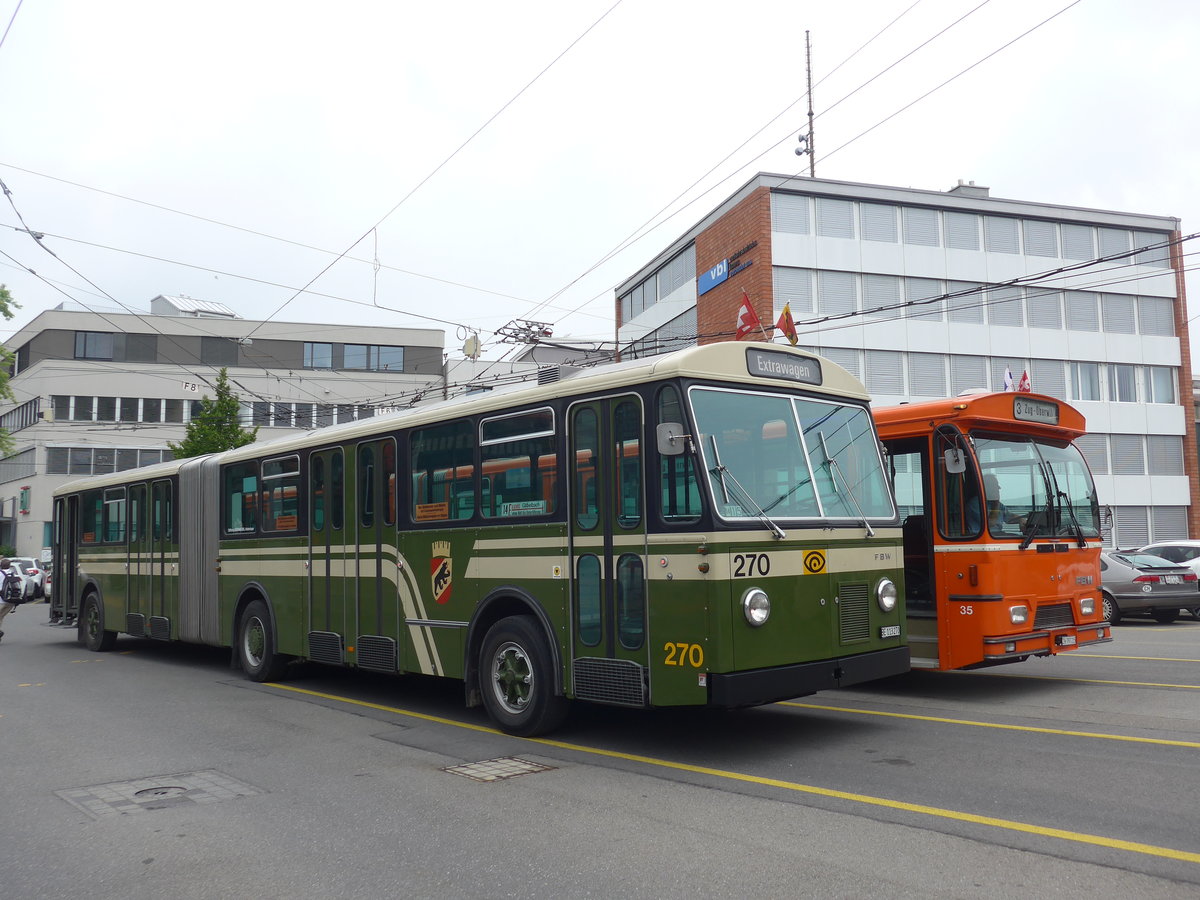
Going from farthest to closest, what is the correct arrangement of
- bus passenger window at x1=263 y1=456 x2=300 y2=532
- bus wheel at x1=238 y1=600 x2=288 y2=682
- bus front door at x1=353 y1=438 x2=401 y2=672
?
1. bus wheel at x1=238 y1=600 x2=288 y2=682
2. bus passenger window at x1=263 y1=456 x2=300 y2=532
3. bus front door at x1=353 y1=438 x2=401 y2=672

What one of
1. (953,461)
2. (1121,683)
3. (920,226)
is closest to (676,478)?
(953,461)

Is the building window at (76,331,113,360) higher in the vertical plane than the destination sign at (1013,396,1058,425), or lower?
higher

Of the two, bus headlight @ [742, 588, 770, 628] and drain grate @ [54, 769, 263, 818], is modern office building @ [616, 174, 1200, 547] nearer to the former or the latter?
bus headlight @ [742, 588, 770, 628]

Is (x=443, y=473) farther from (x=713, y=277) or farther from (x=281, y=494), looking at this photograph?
(x=713, y=277)

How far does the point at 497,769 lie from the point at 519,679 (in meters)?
1.20

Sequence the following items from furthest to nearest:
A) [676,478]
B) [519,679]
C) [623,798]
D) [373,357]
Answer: [373,357] < [519,679] < [676,478] < [623,798]

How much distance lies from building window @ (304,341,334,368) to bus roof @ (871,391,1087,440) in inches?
2102

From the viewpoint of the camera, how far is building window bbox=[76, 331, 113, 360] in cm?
5809

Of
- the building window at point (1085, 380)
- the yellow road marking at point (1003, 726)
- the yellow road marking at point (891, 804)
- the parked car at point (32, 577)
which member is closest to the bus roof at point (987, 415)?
the yellow road marking at point (1003, 726)

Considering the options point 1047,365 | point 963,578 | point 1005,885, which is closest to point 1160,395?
point 1047,365

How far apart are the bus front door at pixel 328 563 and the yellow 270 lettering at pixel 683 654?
478 centimetres

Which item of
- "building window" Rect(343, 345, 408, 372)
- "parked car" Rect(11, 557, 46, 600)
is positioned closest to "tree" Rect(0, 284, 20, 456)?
"parked car" Rect(11, 557, 46, 600)

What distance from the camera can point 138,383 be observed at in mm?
57625

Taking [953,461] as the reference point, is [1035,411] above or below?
above
